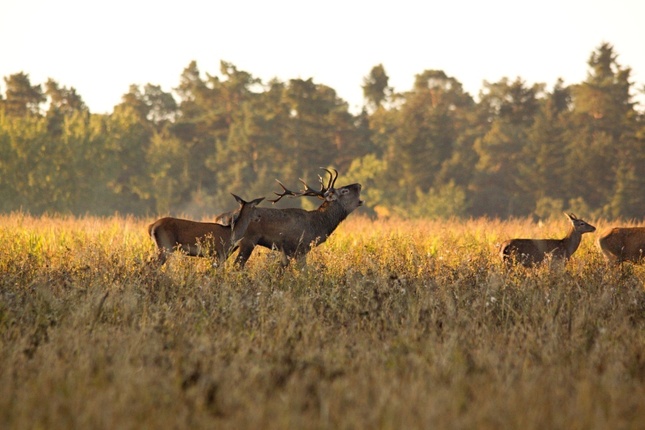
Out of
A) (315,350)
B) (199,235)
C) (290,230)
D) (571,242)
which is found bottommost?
(315,350)

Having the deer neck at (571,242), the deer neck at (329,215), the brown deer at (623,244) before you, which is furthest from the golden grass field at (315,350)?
the brown deer at (623,244)

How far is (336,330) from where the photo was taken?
7.07 m

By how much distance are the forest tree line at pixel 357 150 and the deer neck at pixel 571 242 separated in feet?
118

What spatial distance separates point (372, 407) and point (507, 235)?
14163 mm

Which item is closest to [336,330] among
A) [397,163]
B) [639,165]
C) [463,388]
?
[463,388]

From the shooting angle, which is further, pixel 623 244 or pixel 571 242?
pixel 623 244

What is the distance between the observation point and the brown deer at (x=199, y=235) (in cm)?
1121

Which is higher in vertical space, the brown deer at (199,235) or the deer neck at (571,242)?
the deer neck at (571,242)

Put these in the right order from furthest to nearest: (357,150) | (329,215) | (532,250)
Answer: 1. (357,150)
2. (329,215)
3. (532,250)

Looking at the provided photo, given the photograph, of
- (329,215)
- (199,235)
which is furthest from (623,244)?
(199,235)

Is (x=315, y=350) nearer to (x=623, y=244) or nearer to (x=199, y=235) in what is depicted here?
(x=199, y=235)

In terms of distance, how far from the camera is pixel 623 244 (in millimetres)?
13344

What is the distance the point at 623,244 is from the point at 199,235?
6.80 metres

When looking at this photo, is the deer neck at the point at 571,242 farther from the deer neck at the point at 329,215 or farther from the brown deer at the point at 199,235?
the brown deer at the point at 199,235
